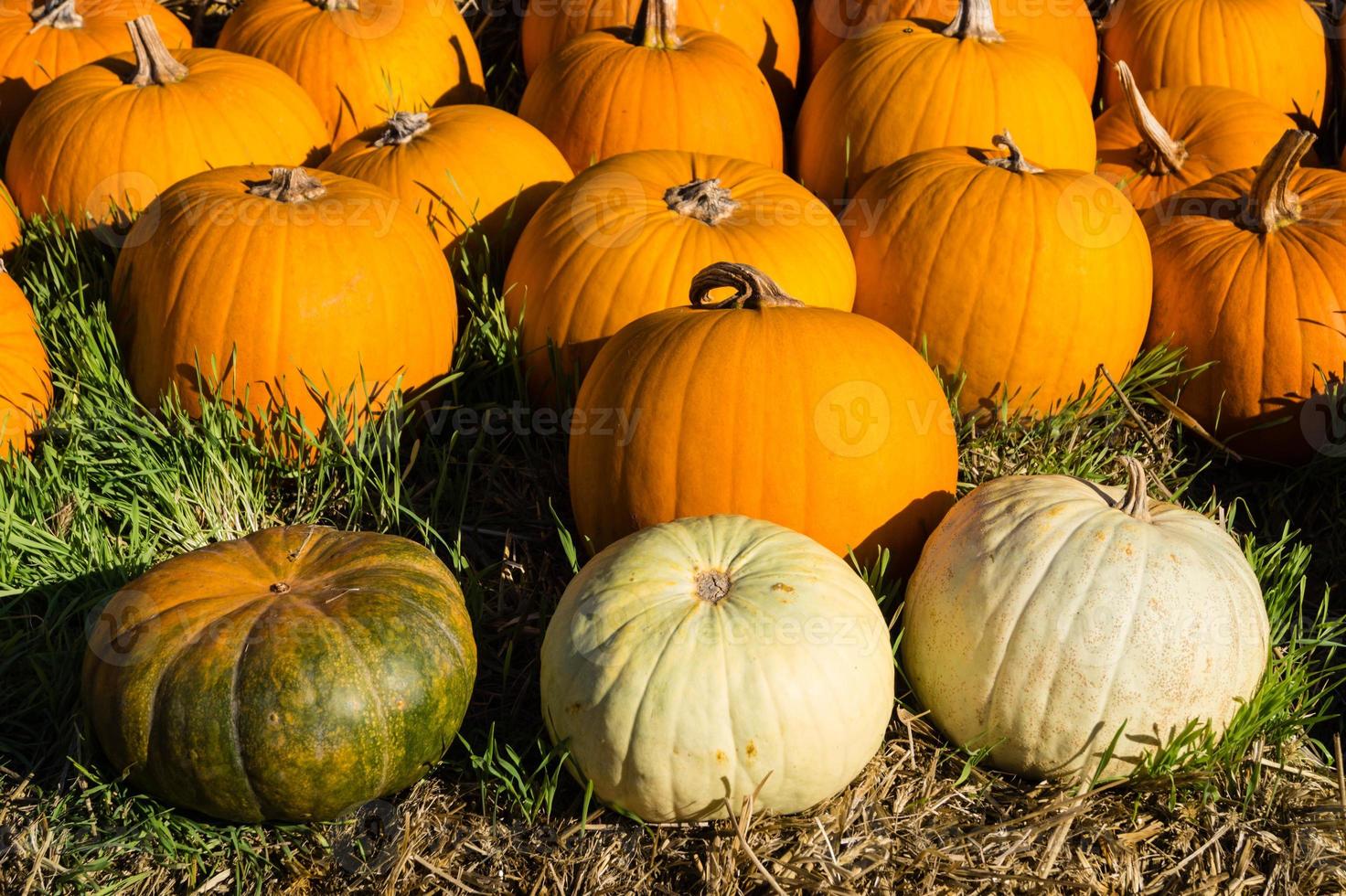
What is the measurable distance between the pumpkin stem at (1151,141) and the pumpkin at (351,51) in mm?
2443

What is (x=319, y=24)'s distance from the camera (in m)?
4.45

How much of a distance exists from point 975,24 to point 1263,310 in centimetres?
A: 134

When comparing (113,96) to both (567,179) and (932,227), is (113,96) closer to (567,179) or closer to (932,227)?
(567,179)

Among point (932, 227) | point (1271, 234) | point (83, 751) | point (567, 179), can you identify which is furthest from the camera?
point (567, 179)

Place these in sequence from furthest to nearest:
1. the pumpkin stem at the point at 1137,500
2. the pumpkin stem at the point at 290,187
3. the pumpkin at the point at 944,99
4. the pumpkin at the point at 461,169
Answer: the pumpkin at the point at 944,99, the pumpkin at the point at 461,169, the pumpkin stem at the point at 290,187, the pumpkin stem at the point at 1137,500

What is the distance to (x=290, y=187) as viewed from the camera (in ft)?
10.9

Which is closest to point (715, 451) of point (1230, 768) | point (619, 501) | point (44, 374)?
point (619, 501)

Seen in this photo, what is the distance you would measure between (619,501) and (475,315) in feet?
3.09

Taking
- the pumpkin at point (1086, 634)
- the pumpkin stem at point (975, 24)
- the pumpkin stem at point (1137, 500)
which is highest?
the pumpkin stem at point (975, 24)

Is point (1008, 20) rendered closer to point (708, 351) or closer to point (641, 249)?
point (641, 249)

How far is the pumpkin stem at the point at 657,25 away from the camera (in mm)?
4188

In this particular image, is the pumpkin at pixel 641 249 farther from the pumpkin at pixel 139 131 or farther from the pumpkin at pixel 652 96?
the pumpkin at pixel 139 131

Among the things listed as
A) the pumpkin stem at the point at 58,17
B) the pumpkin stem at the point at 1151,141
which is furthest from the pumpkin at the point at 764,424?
the pumpkin stem at the point at 58,17

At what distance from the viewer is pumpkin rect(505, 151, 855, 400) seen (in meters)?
3.36
